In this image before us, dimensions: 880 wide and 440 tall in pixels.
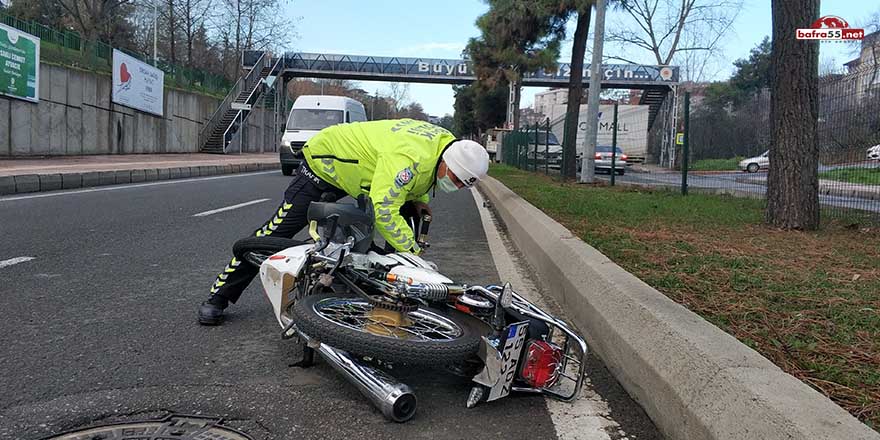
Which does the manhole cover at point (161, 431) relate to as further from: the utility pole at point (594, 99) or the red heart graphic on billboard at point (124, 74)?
the red heart graphic on billboard at point (124, 74)

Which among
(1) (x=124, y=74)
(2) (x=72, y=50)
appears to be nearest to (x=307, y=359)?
(2) (x=72, y=50)

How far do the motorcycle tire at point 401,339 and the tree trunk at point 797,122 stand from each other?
5.82 metres

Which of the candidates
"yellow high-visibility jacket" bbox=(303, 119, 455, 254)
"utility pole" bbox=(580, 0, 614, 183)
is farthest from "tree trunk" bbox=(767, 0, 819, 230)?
"utility pole" bbox=(580, 0, 614, 183)

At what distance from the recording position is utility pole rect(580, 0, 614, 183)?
56.0 ft

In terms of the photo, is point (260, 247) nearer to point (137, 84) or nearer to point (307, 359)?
point (307, 359)

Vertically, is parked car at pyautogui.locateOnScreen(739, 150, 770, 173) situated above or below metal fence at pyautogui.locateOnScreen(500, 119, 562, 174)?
below

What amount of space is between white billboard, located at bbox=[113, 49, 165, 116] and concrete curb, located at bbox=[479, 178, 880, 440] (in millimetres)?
25149

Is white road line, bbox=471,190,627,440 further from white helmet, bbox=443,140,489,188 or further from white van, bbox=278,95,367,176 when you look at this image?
white van, bbox=278,95,367,176

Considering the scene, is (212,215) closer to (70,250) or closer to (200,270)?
(70,250)

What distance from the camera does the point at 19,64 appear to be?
18.6 m

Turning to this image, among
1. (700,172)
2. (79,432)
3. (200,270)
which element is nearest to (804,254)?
(200,270)

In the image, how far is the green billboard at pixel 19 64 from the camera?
17.7 m

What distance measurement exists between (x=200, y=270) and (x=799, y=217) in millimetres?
6173

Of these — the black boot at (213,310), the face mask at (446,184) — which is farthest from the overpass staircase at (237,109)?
the face mask at (446,184)
